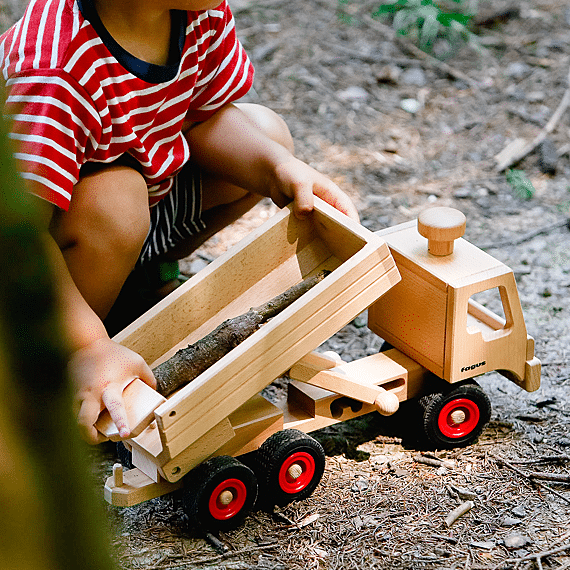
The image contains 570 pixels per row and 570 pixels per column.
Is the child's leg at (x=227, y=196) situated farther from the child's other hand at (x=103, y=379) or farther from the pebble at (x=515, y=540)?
the pebble at (x=515, y=540)

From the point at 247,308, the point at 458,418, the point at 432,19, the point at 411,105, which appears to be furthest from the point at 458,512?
the point at 432,19

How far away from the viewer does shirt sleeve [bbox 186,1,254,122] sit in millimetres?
1458

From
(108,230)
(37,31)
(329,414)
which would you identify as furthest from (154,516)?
(37,31)

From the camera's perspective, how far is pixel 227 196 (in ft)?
5.52

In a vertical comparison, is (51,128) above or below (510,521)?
above

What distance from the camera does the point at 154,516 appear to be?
1.28m

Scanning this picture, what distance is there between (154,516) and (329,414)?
336 millimetres

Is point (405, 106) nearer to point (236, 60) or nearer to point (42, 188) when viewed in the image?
point (236, 60)

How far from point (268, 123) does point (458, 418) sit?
28.0 inches

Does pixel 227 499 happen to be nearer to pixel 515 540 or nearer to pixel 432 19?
pixel 515 540

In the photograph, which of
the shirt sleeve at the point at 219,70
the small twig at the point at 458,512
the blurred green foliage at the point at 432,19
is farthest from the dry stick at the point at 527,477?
the blurred green foliage at the point at 432,19

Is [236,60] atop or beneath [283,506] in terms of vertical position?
atop

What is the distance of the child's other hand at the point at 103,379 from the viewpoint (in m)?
1.07

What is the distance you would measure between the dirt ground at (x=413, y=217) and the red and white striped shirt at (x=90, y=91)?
539 mm
